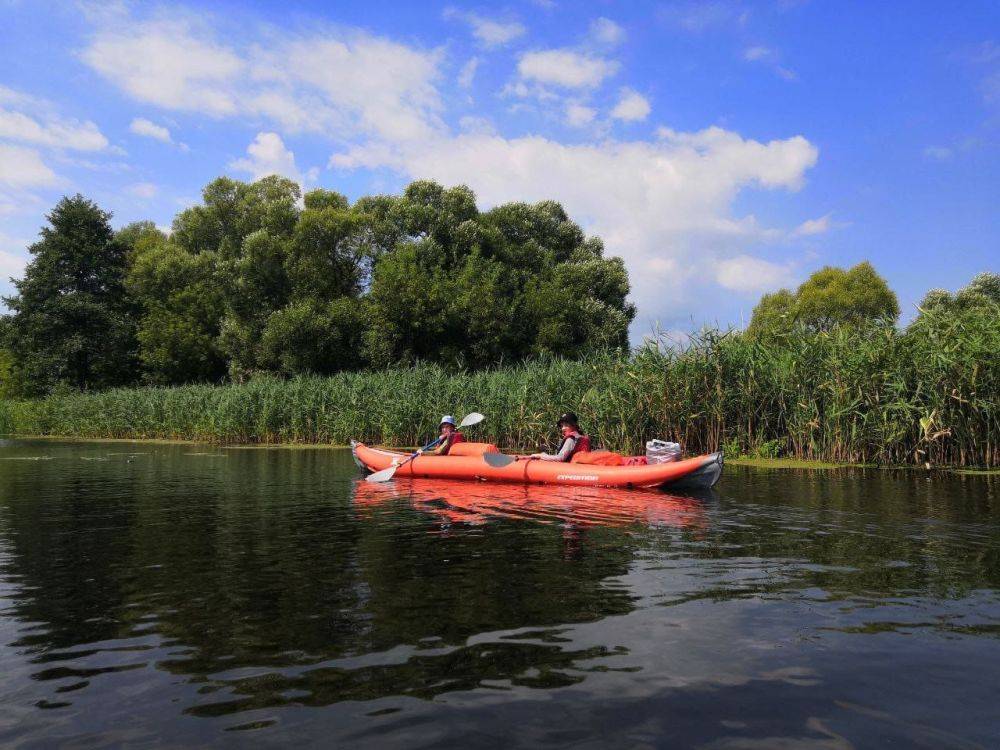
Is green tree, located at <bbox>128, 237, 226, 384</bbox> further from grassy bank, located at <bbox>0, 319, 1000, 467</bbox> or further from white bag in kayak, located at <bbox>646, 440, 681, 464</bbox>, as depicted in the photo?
white bag in kayak, located at <bbox>646, 440, 681, 464</bbox>

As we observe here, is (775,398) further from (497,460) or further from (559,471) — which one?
(497,460)

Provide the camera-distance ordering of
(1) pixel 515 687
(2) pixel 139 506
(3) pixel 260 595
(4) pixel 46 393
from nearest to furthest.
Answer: (1) pixel 515 687
(3) pixel 260 595
(2) pixel 139 506
(4) pixel 46 393

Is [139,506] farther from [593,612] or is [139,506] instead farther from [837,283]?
[837,283]

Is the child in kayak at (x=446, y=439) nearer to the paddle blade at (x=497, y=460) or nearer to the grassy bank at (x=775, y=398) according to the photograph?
the paddle blade at (x=497, y=460)

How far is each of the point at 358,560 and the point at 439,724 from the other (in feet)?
9.96

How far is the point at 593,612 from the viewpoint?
4512 mm

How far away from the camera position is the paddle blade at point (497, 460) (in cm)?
1148

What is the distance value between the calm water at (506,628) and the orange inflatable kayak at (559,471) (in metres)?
1.58

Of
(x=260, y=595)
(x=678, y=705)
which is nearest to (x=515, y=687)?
(x=678, y=705)

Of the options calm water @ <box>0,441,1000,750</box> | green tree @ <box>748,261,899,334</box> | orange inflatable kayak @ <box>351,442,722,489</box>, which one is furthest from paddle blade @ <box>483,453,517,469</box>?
green tree @ <box>748,261,899,334</box>

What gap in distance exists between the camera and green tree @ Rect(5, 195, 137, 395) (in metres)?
37.0

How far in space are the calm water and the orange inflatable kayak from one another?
5.17 ft

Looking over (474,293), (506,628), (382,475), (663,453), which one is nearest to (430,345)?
(474,293)

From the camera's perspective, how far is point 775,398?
14406 mm
